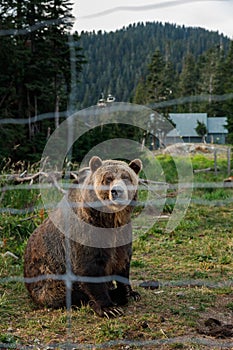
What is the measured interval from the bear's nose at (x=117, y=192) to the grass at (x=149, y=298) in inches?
29.3

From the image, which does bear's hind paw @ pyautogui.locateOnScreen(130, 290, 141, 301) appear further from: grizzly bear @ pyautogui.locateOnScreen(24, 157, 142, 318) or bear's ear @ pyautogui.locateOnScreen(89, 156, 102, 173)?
bear's ear @ pyautogui.locateOnScreen(89, 156, 102, 173)

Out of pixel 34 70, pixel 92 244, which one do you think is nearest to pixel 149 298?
pixel 92 244

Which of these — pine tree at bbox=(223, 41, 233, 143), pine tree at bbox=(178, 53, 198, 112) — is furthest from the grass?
pine tree at bbox=(178, 53, 198, 112)

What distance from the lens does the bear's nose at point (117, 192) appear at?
2.74 metres

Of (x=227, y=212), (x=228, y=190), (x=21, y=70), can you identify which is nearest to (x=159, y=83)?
(x=21, y=70)

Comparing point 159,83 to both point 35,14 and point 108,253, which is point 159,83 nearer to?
point 35,14

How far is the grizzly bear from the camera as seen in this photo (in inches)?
115

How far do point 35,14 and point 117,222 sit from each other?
9.68m

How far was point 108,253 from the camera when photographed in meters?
3.07

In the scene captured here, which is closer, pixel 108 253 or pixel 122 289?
pixel 108 253

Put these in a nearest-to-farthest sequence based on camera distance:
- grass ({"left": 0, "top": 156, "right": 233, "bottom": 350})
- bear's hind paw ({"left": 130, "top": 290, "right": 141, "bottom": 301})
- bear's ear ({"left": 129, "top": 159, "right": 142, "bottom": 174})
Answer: grass ({"left": 0, "top": 156, "right": 233, "bottom": 350}), bear's ear ({"left": 129, "top": 159, "right": 142, "bottom": 174}), bear's hind paw ({"left": 130, "top": 290, "right": 141, "bottom": 301})

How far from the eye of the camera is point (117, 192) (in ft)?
9.07

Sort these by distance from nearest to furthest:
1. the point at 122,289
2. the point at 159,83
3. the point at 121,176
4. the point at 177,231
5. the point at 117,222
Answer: the point at 121,176 → the point at 117,222 → the point at 122,289 → the point at 177,231 → the point at 159,83

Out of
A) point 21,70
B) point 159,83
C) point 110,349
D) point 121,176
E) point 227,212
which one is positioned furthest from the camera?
point 159,83
